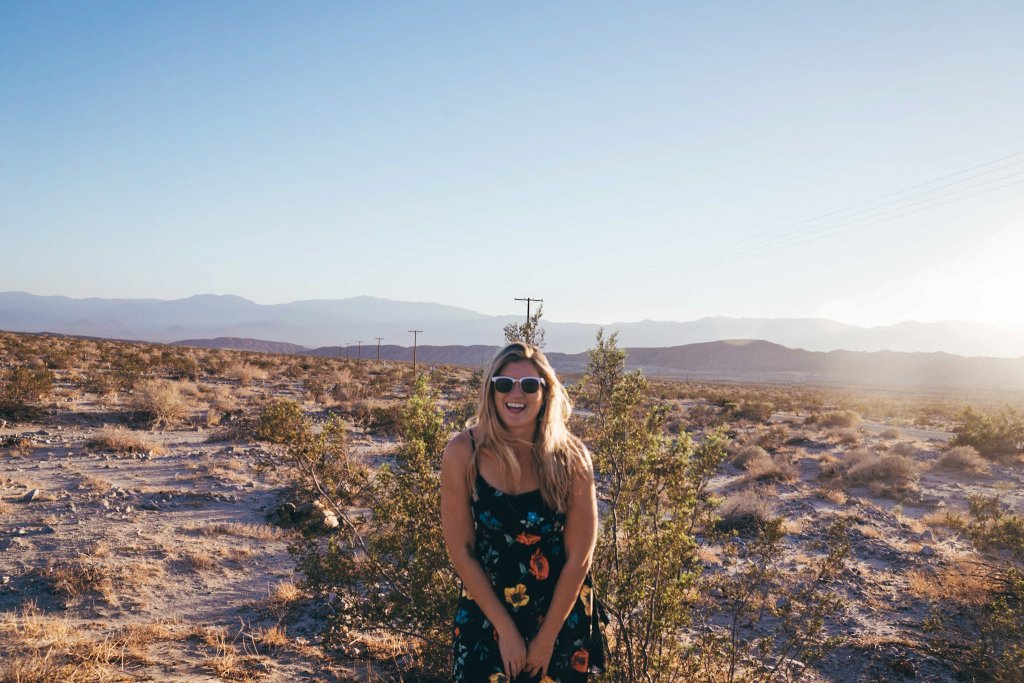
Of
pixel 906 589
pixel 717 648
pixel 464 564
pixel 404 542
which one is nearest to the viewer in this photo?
pixel 464 564

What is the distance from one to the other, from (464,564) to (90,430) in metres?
13.4

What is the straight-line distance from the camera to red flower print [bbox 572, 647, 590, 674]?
255 cm

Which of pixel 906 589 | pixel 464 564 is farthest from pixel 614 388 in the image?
pixel 906 589

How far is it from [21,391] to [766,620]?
1614 cm

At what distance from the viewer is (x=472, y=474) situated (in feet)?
8.13

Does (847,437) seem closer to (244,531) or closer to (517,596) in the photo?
(244,531)

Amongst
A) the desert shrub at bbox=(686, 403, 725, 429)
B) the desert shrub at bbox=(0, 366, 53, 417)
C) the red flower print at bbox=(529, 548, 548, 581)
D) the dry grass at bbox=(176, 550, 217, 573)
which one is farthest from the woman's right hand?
the desert shrub at bbox=(686, 403, 725, 429)

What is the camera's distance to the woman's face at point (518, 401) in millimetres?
2525

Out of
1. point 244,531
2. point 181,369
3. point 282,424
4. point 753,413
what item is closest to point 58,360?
point 181,369

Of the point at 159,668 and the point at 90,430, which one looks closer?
the point at 159,668

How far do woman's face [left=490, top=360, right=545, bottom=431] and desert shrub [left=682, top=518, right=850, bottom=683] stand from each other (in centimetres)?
216

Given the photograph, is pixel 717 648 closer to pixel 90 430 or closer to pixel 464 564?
pixel 464 564

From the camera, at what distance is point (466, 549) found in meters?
2.48

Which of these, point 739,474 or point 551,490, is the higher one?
point 551,490
